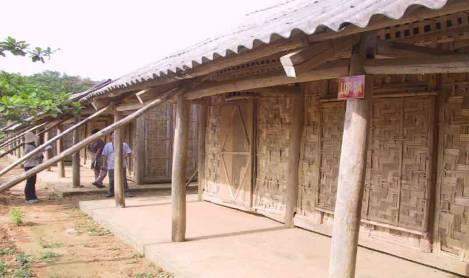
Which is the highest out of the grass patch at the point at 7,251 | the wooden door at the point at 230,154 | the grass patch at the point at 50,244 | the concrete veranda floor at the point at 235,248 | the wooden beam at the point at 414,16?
the wooden beam at the point at 414,16

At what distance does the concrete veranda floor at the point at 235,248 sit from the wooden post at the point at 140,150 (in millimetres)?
4577

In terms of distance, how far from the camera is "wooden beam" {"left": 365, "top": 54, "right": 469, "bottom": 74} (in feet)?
9.00

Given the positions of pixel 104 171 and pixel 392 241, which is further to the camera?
pixel 104 171

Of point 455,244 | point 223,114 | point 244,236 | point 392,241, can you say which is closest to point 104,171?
point 223,114

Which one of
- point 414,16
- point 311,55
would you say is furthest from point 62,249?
point 414,16

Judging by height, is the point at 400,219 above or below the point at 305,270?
above

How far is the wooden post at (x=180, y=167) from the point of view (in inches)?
228

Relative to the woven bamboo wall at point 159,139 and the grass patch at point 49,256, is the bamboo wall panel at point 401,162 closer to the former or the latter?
the grass patch at point 49,256

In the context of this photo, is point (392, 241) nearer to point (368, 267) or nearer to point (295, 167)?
point (368, 267)

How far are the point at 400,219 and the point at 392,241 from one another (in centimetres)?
32

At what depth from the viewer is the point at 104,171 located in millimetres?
12297

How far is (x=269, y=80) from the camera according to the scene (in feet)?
14.9

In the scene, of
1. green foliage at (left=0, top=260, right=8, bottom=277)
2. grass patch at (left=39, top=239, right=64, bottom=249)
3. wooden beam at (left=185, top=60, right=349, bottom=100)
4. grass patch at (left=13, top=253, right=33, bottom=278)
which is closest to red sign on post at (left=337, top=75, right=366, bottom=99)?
wooden beam at (left=185, top=60, right=349, bottom=100)

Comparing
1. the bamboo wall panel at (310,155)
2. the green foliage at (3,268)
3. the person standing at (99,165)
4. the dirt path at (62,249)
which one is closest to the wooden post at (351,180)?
the dirt path at (62,249)
